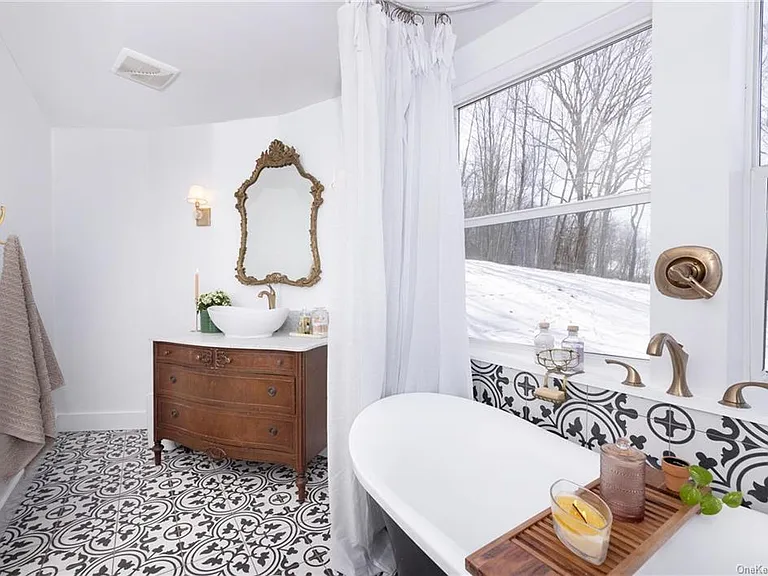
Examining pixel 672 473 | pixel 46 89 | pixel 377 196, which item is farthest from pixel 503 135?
pixel 46 89

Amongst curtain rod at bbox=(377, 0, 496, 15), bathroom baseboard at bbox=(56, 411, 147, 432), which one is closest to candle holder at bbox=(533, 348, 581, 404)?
curtain rod at bbox=(377, 0, 496, 15)

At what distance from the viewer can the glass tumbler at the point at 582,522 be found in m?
0.77

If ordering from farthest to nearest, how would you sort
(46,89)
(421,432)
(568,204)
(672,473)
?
1. (46,89)
2. (568,204)
3. (421,432)
4. (672,473)

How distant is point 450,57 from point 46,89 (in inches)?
102

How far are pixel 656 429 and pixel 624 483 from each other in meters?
0.37

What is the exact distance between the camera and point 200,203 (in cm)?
→ 296

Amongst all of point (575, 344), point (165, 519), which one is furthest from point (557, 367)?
point (165, 519)

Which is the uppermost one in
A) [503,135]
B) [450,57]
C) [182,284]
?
[450,57]

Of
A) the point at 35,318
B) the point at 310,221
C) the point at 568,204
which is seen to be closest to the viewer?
the point at 568,204

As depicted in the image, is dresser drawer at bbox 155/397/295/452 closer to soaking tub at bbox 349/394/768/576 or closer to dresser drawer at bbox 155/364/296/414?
dresser drawer at bbox 155/364/296/414

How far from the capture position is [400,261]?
1735mm

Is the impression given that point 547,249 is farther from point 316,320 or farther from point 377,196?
point 316,320

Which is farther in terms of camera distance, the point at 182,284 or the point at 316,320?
the point at 182,284

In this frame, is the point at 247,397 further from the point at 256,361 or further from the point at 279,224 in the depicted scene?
the point at 279,224
